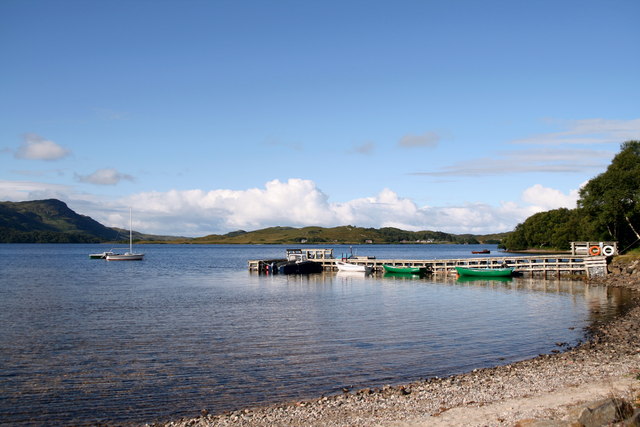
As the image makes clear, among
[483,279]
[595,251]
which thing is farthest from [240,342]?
[595,251]

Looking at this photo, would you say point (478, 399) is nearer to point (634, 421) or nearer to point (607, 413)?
point (607, 413)

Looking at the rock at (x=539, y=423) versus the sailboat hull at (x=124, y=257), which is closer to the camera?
the rock at (x=539, y=423)

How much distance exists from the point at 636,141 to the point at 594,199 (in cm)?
1625

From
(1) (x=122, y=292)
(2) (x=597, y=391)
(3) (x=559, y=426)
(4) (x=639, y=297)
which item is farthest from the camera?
(1) (x=122, y=292)

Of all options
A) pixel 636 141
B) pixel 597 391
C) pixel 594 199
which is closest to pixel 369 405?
pixel 597 391

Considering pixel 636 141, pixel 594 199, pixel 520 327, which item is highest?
pixel 636 141

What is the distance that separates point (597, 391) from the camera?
16547 mm

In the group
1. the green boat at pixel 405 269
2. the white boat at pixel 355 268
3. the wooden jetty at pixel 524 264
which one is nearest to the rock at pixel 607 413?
the wooden jetty at pixel 524 264

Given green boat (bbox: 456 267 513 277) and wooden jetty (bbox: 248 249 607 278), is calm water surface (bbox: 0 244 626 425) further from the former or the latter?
green boat (bbox: 456 267 513 277)

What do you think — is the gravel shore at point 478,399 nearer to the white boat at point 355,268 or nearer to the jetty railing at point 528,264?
the jetty railing at point 528,264

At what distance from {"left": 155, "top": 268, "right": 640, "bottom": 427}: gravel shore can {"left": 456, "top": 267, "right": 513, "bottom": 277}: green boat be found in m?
51.0

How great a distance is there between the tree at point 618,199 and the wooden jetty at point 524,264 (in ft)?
32.1

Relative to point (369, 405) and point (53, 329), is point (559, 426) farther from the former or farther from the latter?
point (53, 329)

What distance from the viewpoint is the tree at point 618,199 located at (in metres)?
78.9
